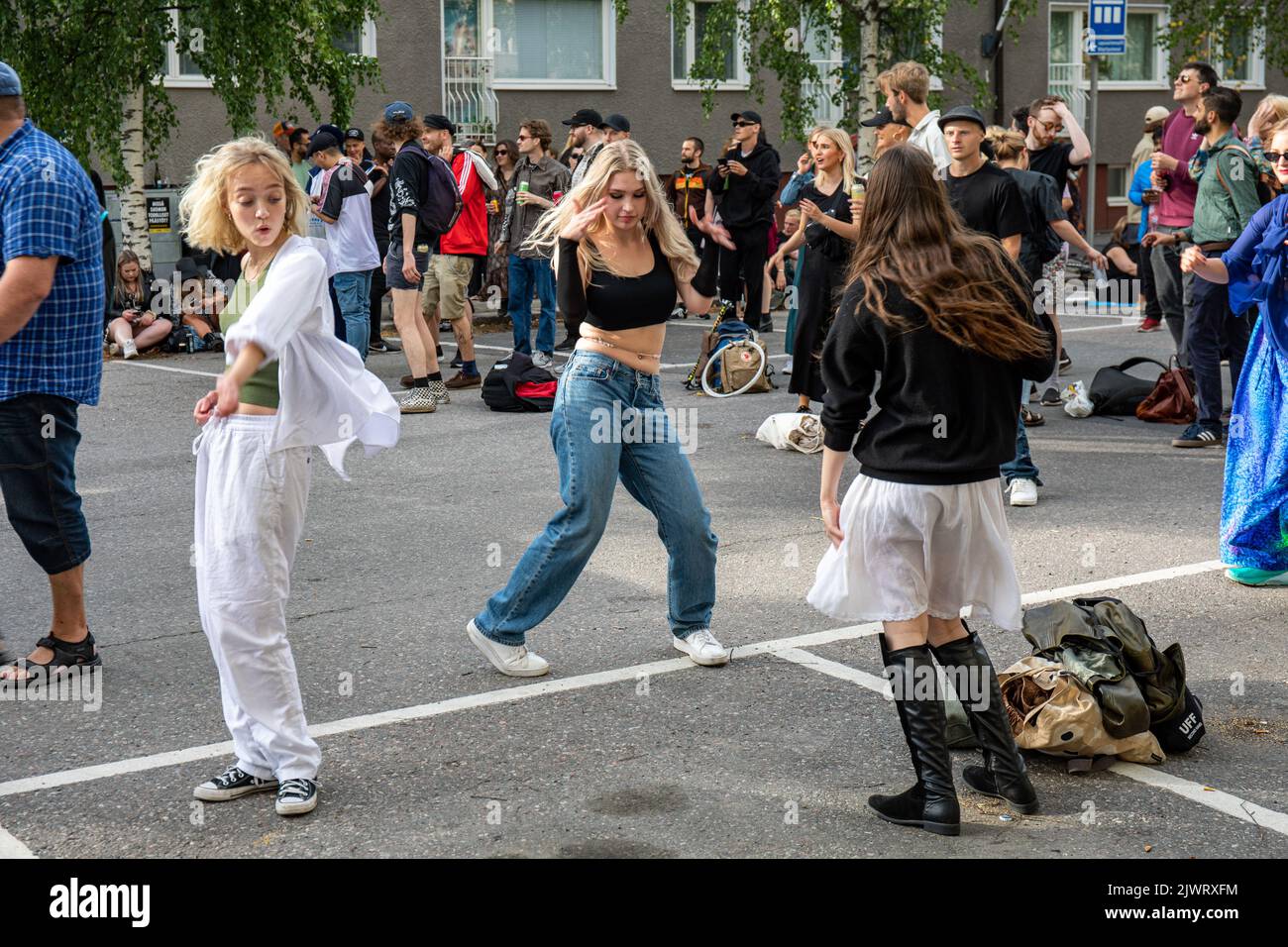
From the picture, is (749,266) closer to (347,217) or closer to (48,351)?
(347,217)

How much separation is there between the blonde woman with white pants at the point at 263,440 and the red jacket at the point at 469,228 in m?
7.77

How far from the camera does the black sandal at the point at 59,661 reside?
564 centimetres

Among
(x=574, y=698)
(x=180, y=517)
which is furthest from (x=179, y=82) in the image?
(x=574, y=698)

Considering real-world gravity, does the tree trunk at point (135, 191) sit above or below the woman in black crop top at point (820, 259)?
above

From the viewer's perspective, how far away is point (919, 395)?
4.21 metres

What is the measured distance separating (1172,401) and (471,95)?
56.0ft

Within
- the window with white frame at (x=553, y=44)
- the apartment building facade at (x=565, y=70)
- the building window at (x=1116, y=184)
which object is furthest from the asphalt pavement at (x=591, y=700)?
the building window at (x=1116, y=184)

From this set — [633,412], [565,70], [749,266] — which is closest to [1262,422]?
[633,412]

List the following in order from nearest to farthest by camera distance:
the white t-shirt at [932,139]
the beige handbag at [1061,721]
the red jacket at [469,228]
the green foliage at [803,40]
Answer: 1. the beige handbag at [1061,721]
2. the white t-shirt at [932,139]
3. the red jacket at [469,228]
4. the green foliage at [803,40]

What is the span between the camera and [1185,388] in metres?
11.0

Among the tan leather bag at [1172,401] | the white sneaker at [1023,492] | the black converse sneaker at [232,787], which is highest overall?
the tan leather bag at [1172,401]

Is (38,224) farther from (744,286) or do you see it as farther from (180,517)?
(744,286)

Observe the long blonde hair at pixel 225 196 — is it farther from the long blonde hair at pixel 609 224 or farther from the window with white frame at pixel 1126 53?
the window with white frame at pixel 1126 53
